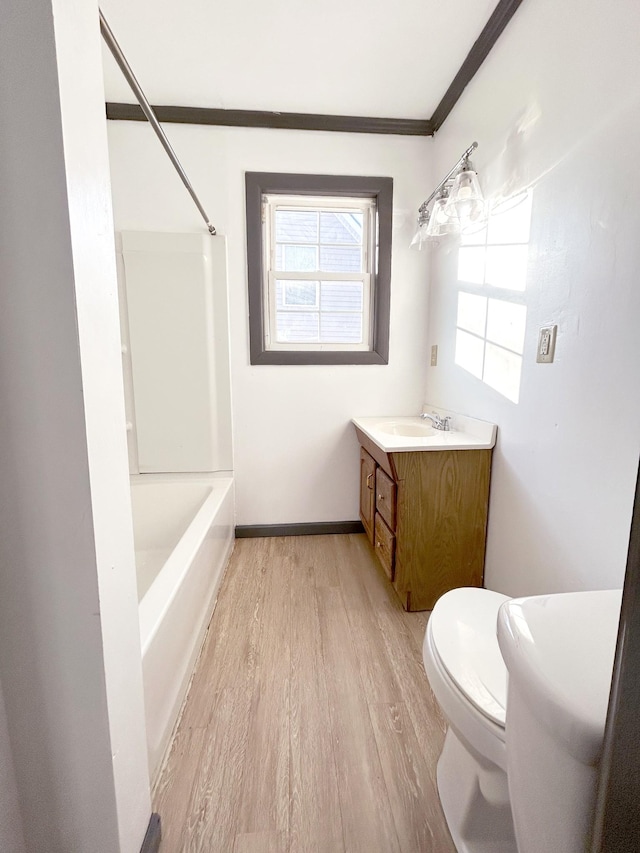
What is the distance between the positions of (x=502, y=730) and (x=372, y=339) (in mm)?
1959

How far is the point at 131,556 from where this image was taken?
2.46 feet

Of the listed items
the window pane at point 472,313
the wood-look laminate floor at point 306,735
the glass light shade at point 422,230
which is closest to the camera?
the wood-look laminate floor at point 306,735

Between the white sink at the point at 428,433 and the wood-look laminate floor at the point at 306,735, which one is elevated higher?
the white sink at the point at 428,433

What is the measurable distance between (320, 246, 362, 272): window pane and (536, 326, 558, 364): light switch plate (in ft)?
4.37

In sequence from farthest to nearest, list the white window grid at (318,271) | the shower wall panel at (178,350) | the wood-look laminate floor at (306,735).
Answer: the white window grid at (318,271), the shower wall panel at (178,350), the wood-look laminate floor at (306,735)

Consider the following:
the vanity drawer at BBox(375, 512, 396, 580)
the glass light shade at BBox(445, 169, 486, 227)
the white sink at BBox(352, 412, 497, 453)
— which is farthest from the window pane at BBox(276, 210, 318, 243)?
the vanity drawer at BBox(375, 512, 396, 580)

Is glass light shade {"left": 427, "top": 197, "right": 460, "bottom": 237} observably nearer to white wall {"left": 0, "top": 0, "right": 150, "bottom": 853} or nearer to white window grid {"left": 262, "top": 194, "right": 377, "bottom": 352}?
white window grid {"left": 262, "top": 194, "right": 377, "bottom": 352}

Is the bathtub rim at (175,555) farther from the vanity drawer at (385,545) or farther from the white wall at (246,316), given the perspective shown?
the vanity drawer at (385,545)

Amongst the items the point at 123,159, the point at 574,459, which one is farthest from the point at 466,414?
the point at 123,159

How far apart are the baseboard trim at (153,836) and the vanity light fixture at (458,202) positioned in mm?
2274

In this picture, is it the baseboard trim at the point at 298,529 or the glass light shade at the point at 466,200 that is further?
the baseboard trim at the point at 298,529

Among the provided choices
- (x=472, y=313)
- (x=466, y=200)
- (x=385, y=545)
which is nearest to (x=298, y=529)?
(x=385, y=545)

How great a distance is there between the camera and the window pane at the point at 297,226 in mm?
2184

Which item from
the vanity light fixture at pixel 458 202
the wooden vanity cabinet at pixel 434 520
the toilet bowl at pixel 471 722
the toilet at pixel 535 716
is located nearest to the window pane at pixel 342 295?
the vanity light fixture at pixel 458 202
